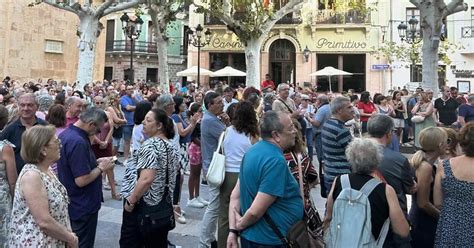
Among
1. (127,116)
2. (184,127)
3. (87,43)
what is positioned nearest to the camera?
(184,127)

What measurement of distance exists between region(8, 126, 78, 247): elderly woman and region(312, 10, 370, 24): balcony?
97.5ft

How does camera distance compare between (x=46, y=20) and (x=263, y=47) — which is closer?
(x=46, y=20)

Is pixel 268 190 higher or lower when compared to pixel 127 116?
lower

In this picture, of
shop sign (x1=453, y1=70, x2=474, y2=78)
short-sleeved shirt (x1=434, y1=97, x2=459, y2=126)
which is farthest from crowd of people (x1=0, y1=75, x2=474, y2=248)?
shop sign (x1=453, y1=70, x2=474, y2=78)

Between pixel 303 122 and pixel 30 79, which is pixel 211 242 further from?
pixel 30 79

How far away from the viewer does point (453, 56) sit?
29.6 m

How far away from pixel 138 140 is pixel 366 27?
27363 mm

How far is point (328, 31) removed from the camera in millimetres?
31453

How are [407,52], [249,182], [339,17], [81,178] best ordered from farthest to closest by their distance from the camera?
1. [339,17]
2. [407,52]
3. [81,178]
4. [249,182]

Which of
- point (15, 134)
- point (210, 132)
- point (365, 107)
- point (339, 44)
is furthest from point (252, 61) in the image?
point (15, 134)

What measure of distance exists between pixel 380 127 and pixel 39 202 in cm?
283

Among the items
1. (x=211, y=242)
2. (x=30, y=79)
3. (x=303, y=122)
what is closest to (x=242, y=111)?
Answer: (x=211, y=242)

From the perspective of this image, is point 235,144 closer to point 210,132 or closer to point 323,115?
point 210,132

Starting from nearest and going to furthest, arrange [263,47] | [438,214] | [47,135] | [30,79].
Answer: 1. [47,135]
2. [438,214]
3. [30,79]
4. [263,47]
